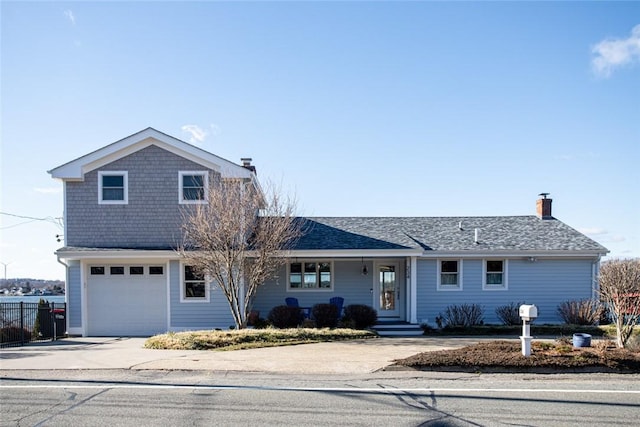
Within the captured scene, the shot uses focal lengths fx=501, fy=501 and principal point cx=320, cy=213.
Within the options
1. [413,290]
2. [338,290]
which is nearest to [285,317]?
[338,290]

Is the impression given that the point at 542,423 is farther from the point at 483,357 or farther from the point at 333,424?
the point at 483,357

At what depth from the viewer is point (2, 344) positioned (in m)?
14.4

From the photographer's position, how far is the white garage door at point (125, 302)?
688 inches

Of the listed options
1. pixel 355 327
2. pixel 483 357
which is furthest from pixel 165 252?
pixel 483 357

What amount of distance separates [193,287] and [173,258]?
1.27m

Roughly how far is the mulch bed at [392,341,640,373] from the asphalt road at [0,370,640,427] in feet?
0.91

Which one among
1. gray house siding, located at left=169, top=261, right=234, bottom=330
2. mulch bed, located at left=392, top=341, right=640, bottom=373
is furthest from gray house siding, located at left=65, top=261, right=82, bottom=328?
mulch bed, located at left=392, top=341, right=640, bottom=373

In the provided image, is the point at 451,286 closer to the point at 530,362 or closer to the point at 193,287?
the point at 193,287

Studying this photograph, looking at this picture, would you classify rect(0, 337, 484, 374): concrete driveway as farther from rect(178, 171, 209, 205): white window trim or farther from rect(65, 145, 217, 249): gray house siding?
rect(178, 171, 209, 205): white window trim

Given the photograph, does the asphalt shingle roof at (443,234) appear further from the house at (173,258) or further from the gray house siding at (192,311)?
the gray house siding at (192,311)

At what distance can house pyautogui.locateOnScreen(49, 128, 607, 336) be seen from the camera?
17.3 metres

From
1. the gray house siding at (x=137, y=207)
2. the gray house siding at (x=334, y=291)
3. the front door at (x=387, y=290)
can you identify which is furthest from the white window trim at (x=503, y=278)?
the gray house siding at (x=137, y=207)

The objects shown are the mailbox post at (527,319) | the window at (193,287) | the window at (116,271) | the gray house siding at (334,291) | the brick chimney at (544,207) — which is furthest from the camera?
the brick chimney at (544,207)

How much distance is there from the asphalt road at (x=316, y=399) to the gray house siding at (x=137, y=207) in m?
8.49
